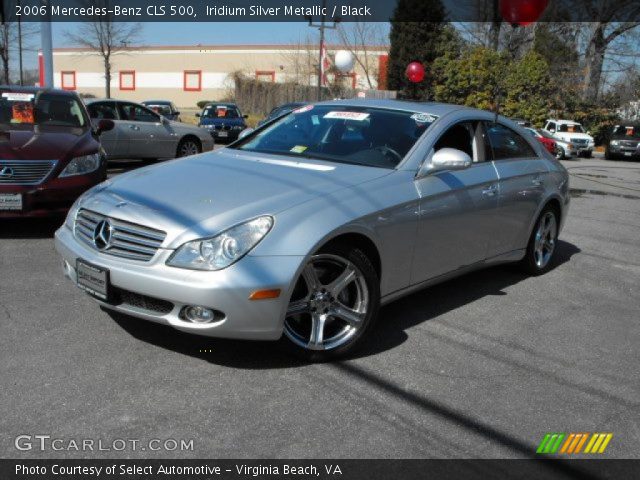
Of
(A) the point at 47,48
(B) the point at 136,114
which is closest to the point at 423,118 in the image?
(B) the point at 136,114

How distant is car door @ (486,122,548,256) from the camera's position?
5.29 m

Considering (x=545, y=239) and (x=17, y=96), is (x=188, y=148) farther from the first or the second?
(x=545, y=239)

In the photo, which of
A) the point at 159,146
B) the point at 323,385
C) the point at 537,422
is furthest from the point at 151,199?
the point at 159,146

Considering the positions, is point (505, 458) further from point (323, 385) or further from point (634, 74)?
point (634, 74)

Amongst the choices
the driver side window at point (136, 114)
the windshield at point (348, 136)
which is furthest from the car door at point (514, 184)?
the driver side window at point (136, 114)

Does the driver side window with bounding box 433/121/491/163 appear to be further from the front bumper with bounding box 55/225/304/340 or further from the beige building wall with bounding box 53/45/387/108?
the beige building wall with bounding box 53/45/387/108

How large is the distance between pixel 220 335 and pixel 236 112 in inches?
791

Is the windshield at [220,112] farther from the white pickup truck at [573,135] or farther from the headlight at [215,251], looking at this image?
the headlight at [215,251]

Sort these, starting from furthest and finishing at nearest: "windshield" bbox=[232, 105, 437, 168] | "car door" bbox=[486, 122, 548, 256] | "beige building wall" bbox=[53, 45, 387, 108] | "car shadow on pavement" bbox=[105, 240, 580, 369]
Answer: "beige building wall" bbox=[53, 45, 387, 108]
"car door" bbox=[486, 122, 548, 256]
"windshield" bbox=[232, 105, 437, 168]
"car shadow on pavement" bbox=[105, 240, 580, 369]

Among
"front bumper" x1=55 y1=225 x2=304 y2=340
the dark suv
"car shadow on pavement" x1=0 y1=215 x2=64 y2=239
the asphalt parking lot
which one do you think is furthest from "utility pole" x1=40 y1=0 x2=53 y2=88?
the dark suv

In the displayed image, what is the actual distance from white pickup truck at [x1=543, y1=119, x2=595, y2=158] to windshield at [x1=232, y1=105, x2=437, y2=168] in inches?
907

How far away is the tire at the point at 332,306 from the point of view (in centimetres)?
373

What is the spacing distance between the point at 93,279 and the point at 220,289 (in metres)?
0.83
